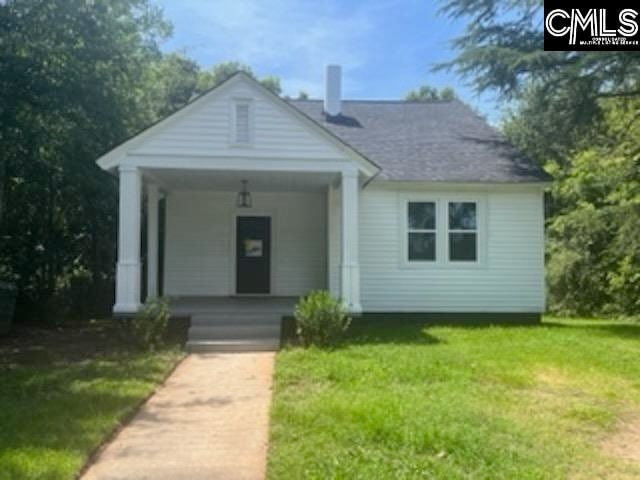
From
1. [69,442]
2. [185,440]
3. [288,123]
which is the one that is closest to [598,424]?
[185,440]

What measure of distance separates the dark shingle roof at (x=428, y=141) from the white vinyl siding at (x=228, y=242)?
2.02 m

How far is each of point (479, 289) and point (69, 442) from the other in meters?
10.1

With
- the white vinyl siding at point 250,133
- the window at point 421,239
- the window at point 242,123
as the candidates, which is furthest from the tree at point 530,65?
the window at point 242,123

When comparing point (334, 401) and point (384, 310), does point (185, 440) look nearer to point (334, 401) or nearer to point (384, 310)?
point (334, 401)

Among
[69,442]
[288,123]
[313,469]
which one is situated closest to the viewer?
[313,469]

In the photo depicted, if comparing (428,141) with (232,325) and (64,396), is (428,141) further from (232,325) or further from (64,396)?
(64,396)

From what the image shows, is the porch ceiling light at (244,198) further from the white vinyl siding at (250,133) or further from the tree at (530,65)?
the tree at (530,65)

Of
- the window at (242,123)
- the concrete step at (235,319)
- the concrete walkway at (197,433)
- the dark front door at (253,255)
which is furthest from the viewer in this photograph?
the dark front door at (253,255)

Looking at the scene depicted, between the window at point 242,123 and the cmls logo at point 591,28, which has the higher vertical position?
the cmls logo at point 591,28

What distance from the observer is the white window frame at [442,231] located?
13.5 metres

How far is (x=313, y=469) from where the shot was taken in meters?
4.43

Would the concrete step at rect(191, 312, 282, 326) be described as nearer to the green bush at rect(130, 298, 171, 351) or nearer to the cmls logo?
the green bush at rect(130, 298, 171, 351)

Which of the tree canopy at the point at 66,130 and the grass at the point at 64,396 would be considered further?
the tree canopy at the point at 66,130

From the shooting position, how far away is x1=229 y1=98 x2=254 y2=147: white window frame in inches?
450
